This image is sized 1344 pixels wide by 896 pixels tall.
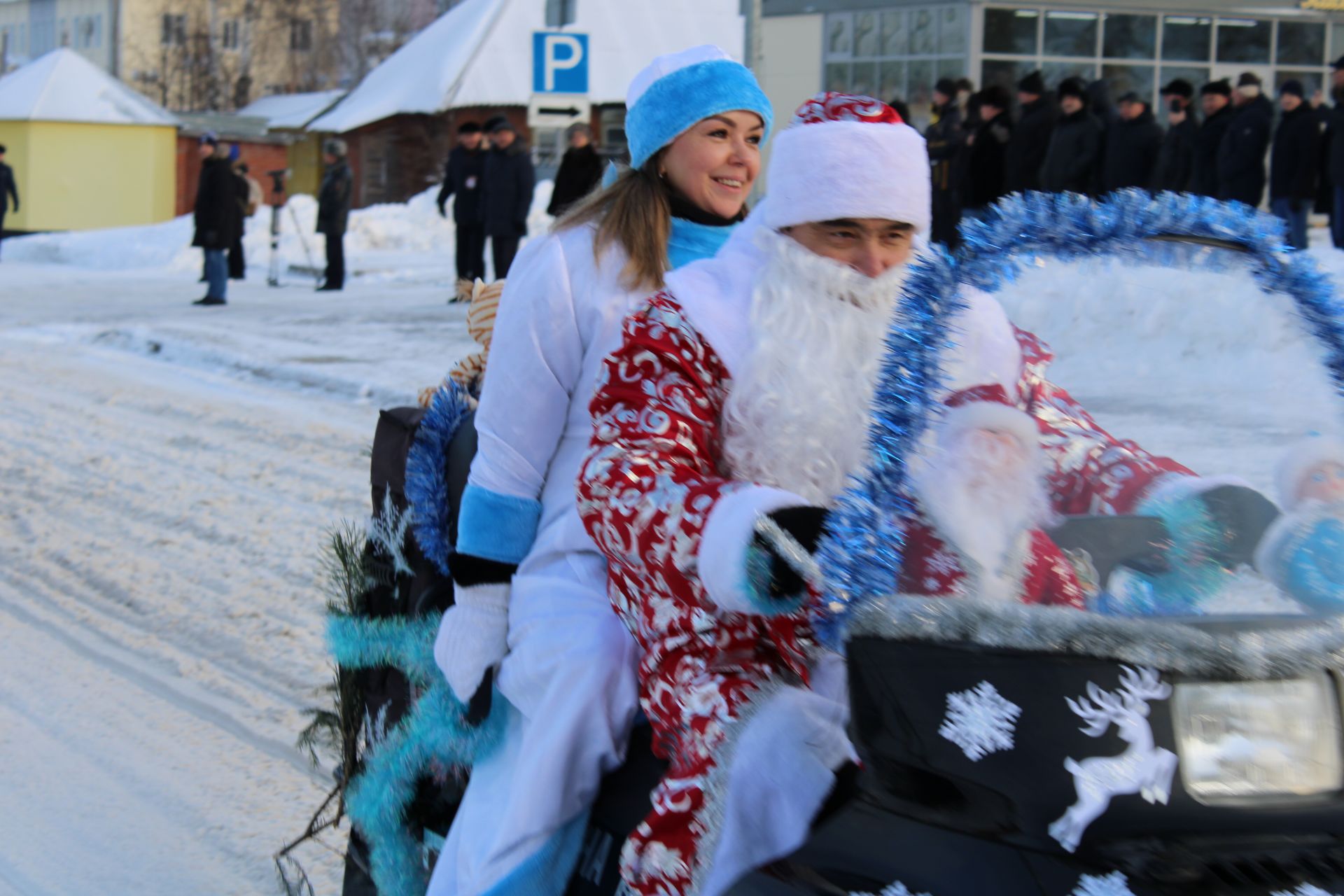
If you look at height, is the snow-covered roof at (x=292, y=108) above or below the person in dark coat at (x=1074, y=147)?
above

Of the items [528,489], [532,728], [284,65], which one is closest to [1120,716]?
[532,728]

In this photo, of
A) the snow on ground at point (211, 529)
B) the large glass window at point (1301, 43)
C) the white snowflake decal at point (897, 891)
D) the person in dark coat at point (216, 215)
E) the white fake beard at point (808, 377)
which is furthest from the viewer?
the large glass window at point (1301, 43)

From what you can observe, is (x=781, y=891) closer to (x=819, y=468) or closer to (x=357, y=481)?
(x=819, y=468)

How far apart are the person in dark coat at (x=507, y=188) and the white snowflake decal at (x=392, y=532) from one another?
12555 mm

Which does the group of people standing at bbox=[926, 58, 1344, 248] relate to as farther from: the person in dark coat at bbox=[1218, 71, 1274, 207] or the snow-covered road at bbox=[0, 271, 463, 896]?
the snow-covered road at bbox=[0, 271, 463, 896]

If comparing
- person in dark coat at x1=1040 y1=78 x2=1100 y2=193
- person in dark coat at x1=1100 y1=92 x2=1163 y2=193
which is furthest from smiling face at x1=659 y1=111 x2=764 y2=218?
person in dark coat at x1=1100 y1=92 x2=1163 y2=193

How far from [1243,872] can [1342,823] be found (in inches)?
4.4

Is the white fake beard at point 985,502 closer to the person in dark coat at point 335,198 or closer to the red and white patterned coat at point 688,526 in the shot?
the red and white patterned coat at point 688,526

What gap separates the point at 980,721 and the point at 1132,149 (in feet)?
38.0

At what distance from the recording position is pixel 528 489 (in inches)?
98.0

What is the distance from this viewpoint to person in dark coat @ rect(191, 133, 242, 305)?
17.5 meters

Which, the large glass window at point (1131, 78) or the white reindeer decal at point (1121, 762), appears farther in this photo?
the large glass window at point (1131, 78)

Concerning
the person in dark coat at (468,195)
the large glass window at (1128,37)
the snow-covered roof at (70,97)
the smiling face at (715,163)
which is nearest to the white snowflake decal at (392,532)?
the smiling face at (715,163)

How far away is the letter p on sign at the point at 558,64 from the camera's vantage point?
41.0 ft
